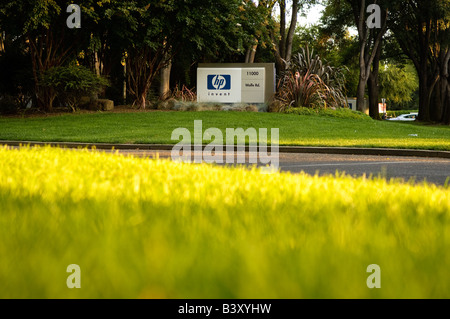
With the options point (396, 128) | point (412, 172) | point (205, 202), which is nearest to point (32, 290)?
point (205, 202)

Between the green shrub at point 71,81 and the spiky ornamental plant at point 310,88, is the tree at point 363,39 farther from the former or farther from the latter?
the green shrub at point 71,81

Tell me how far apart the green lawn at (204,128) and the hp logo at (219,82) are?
194 inches

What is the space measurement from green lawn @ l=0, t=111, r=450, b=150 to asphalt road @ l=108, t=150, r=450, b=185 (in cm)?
218

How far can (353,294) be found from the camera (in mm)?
2277

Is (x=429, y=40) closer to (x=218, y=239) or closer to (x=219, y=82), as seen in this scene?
(x=219, y=82)

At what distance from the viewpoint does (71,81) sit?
24766mm

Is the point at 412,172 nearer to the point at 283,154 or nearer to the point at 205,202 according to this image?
the point at 283,154

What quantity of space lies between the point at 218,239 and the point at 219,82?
→ 27245mm

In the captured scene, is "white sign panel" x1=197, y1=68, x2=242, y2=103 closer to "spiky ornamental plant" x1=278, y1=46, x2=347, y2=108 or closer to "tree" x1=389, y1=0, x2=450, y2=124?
"spiky ornamental plant" x1=278, y1=46, x2=347, y2=108

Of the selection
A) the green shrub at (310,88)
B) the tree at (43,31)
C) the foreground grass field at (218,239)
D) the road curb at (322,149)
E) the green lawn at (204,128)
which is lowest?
the road curb at (322,149)

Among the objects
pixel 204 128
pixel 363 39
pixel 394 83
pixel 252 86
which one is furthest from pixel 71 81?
pixel 394 83

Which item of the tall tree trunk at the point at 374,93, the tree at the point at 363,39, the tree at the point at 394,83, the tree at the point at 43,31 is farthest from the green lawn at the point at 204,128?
the tree at the point at 394,83

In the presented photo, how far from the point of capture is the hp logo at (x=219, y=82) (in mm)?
29938
